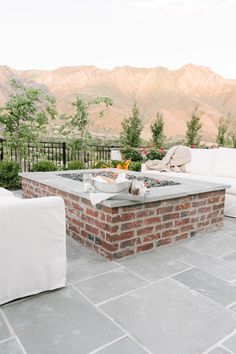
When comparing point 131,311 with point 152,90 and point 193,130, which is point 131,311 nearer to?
point 193,130

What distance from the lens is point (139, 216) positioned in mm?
2559

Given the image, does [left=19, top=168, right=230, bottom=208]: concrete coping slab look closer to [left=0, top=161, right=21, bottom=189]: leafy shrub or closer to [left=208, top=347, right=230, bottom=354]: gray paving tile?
[left=208, top=347, right=230, bottom=354]: gray paving tile

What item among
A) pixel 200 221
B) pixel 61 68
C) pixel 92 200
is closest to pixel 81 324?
pixel 92 200

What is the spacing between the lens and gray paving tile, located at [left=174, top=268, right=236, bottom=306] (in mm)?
1894

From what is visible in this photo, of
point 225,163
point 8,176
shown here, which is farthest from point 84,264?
point 8,176

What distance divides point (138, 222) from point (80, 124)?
5.56 m

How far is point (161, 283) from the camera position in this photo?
2.07m

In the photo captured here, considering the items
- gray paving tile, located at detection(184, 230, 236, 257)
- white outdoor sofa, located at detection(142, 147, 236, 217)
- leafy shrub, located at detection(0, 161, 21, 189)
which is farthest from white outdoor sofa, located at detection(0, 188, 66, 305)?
leafy shrub, located at detection(0, 161, 21, 189)

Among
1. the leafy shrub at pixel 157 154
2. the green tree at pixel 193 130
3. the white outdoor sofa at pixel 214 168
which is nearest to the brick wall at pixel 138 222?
the white outdoor sofa at pixel 214 168

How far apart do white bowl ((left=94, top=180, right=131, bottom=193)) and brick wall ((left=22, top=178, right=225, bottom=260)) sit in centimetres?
15

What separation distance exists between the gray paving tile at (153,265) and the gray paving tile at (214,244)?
1.34 feet

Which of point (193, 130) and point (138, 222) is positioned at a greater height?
point (193, 130)

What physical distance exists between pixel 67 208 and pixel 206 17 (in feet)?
32.4

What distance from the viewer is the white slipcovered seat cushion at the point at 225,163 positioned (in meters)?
4.45
